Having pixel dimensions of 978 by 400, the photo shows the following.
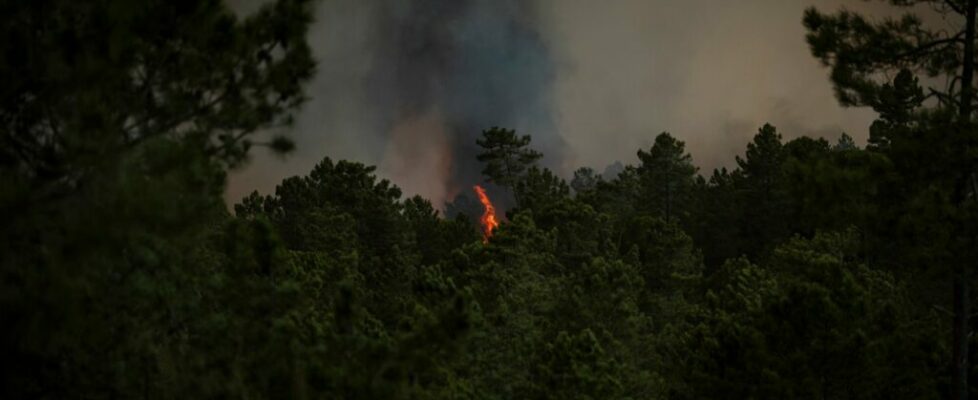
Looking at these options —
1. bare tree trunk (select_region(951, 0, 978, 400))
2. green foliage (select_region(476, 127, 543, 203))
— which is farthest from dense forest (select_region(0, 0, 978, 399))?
green foliage (select_region(476, 127, 543, 203))

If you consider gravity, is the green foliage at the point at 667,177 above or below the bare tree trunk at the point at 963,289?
above

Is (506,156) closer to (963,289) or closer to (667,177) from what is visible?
(667,177)

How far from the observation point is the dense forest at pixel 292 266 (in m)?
5.84

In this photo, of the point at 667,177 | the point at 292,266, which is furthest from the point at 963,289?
the point at 667,177

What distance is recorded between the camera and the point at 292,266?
16969 mm

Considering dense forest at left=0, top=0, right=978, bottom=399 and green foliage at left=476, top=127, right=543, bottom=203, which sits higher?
green foliage at left=476, top=127, right=543, bottom=203

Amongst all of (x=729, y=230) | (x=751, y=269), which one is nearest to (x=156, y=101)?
(x=751, y=269)

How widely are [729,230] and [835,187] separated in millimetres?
34472

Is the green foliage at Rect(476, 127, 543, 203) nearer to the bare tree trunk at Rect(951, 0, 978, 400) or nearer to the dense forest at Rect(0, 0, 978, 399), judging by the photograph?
the dense forest at Rect(0, 0, 978, 399)

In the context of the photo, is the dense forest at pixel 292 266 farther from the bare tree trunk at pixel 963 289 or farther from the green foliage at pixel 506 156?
the green foliage at pixel 506 156

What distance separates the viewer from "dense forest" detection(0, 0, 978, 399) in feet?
19.1

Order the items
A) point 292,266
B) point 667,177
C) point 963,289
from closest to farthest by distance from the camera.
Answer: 1. point 963,289
2. point 292,266
3. point 667,177

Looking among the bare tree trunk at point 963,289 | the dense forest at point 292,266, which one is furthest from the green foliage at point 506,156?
the bare tree trunk at point 963,289

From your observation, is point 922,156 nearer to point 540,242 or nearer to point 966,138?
point 966,138
